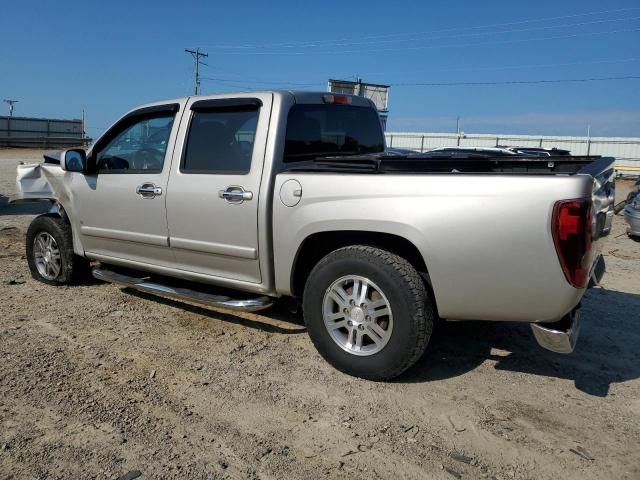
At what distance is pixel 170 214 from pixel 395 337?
83.1 inches

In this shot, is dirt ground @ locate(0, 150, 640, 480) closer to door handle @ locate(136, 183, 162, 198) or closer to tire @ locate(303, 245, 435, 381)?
tire @ locate(303, 245, 435, 381)

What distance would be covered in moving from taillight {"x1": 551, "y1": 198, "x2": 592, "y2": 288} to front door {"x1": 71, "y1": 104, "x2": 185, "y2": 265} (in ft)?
9.71

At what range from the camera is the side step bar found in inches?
162

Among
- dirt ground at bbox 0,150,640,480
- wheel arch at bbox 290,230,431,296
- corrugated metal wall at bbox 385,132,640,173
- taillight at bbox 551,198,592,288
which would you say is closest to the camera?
dirt ground at bbox 0,150,640,480

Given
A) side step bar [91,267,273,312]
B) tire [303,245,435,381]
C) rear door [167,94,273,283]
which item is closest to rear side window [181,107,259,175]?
rear door [167,94,273,283]

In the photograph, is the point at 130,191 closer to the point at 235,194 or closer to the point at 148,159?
the point at 148,159

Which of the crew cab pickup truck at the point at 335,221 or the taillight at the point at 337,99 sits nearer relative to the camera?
the crew cab pickup truck at the point at 335,221

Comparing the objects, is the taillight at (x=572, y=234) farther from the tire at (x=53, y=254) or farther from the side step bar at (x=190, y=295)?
the tire at (x=53, y=254)

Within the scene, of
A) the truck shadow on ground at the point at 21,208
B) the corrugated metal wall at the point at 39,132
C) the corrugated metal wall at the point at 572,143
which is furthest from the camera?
the corrugated metal wall at the point at 39,132

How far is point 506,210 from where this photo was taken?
10.1 feet

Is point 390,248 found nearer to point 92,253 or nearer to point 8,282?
point 92,253

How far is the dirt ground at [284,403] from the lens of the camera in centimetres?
283

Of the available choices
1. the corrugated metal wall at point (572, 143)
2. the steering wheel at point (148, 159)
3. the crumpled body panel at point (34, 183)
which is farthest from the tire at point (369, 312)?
the corrugated metal wall at point (572, 143)

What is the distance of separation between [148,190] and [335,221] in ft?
5.99
